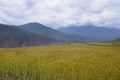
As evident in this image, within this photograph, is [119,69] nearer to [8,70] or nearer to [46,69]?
[46,69]

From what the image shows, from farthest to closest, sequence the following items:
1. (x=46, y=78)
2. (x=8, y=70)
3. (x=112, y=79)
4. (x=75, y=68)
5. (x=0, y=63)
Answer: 1. (x=0, y=63)
2. (x=8, y=70)
3. (x=75, y=68)
4. (x=46, y=78)
5. (x=112, y=79)

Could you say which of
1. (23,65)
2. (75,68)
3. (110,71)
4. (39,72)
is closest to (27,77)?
(39,72)

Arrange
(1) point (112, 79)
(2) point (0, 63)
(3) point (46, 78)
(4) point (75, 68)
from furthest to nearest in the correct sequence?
(2) point (0, 63) < (4) point (75, 68) < (3) point (46, 78) < (1) point (112, 79)

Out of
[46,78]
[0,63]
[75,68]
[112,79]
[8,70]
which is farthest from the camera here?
[0,63]

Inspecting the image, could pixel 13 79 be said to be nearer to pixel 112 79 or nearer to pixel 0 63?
pixel 0 63

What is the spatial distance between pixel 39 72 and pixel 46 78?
1709 mm

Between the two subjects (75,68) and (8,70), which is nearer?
(75,68)

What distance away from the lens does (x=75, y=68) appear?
1875 centimetres

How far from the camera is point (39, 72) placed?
19078 millimetres

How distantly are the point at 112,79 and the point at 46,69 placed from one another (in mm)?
5470

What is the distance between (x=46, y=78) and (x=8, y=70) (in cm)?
442

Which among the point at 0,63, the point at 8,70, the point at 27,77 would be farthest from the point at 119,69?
the point at 0,63

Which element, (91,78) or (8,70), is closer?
(91,78)

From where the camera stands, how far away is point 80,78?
16703 mm
